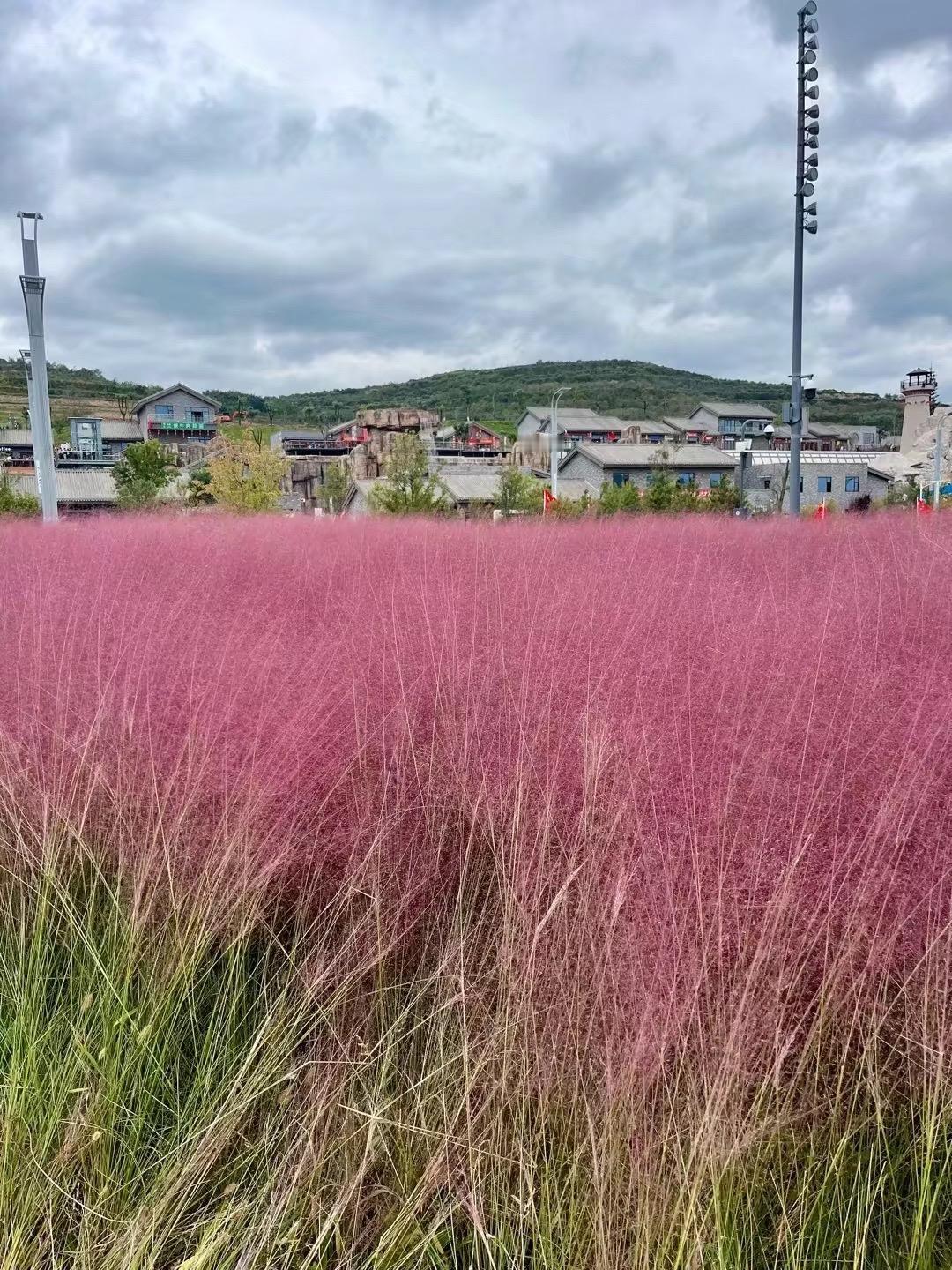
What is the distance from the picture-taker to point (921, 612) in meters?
3.06

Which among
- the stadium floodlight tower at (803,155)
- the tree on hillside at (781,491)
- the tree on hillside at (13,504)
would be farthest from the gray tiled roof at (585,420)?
the stadium floodlight tower at (803,155)

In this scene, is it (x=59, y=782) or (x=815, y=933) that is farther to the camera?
(x=59, y=782)

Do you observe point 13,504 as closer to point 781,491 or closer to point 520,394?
point 781,491

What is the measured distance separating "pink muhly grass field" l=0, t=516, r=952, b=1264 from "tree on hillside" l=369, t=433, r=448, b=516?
1622 cm

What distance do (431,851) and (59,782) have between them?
1216 mm

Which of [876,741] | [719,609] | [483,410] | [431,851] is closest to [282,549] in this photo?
[719,609]

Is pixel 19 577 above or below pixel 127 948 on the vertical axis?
above

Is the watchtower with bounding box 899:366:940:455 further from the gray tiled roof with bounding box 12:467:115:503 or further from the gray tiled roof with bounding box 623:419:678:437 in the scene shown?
the gray tiled roof with bounding box 12:467:115:503

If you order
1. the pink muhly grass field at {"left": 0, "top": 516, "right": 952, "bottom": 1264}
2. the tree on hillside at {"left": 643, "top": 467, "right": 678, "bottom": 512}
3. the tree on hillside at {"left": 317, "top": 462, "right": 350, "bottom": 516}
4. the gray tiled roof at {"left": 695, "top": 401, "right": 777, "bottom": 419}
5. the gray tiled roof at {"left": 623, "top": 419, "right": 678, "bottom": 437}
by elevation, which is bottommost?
the pink muhly grass field at {"left": 0, "top": 516, "right": 952, "bottom": 1264}

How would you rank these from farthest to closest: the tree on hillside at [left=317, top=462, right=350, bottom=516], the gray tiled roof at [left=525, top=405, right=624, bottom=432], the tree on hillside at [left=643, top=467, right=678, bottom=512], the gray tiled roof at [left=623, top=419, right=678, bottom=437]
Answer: the gray tiled roof at [left=525, top=405, right=624, bottom=432], the gray tiled roof at [left=623, top=419, right=678, bottom=437], the tree on hillside at [left=317, top=462, right=350, bottom=516], the tree on hillside at [left=643, top=467, right=678, bottom=512]

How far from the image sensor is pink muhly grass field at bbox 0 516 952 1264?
154 centimetres

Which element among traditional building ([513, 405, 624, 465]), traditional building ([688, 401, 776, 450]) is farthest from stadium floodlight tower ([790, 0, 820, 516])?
traditional building ([688, 401, 776, 450])

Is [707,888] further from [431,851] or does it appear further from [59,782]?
[59,782]

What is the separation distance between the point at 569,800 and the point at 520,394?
10799 cm
